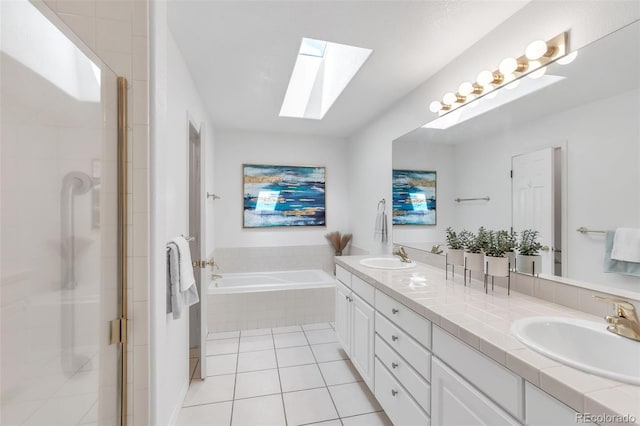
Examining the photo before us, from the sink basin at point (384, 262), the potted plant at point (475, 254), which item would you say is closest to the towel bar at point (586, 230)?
the potted plant at point (475, 254)

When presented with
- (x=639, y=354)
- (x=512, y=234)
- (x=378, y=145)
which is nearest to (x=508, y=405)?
(x=639, y=354)

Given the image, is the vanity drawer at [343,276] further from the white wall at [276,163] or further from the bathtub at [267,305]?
the white wall at [276,163]

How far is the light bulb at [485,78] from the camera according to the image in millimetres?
1691

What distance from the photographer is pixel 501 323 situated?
3.70 feet

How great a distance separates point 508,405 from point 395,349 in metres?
0.75

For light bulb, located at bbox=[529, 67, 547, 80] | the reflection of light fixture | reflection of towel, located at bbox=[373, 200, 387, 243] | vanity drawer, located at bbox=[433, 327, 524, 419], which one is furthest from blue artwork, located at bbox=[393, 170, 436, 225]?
vanity drawer, located at bbox=[433, 327, 524, 419]

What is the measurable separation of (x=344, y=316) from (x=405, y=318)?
1.08 m

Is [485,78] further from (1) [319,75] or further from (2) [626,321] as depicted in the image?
(1) [319,75]

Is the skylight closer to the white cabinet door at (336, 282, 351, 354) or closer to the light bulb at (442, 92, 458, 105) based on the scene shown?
the light bulb at (442, 92, 458, 105)

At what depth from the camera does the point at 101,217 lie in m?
0.99

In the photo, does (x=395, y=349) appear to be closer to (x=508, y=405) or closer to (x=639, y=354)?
(x=508, y=405)

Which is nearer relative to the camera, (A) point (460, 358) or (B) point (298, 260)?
(A) point (460, 358)

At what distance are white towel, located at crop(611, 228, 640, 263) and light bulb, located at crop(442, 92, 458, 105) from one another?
4.14ft

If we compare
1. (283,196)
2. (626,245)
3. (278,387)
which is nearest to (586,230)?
(626,245)
